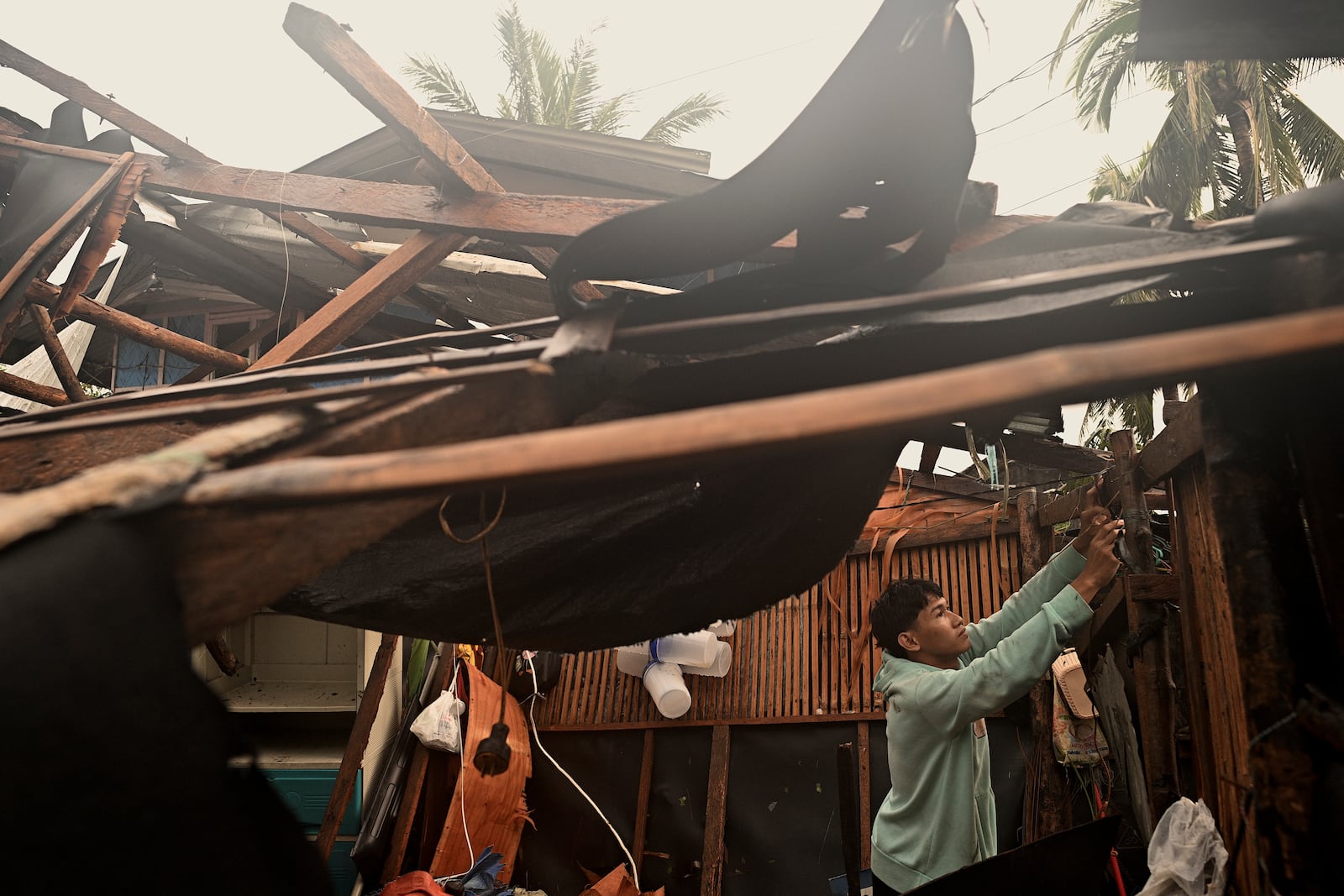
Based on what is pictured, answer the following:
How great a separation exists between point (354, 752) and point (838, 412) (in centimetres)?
606

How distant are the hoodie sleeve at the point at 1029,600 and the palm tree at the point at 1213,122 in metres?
14.4

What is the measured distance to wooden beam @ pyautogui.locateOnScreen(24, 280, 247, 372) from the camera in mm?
3473

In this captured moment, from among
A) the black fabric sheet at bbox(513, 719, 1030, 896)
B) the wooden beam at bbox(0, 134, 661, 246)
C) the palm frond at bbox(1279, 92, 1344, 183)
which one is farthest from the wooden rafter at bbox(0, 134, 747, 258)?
the palm frond at bbox(1279, 92, 1344, 183)

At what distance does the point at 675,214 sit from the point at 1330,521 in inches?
60.0

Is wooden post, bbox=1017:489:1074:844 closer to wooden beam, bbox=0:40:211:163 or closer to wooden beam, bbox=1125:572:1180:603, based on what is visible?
wooden beam, bbox=1125:572:1180:603

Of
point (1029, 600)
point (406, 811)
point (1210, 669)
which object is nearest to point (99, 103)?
point (1029, 600)

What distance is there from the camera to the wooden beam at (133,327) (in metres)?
3.47

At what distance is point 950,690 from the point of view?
3297 millimetres

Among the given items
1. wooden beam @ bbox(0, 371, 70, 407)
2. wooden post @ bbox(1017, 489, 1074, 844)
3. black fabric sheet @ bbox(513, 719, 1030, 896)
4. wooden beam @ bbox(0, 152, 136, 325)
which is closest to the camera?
wooden beam @ bbox(0, 152, 136, 325)

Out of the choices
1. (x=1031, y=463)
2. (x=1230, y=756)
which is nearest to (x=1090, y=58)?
(x=1031, y=463)

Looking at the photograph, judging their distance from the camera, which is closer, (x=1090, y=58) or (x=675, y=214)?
(x=675, y=214)

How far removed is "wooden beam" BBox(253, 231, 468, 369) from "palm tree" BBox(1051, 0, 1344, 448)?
14946mm

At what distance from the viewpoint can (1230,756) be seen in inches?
108

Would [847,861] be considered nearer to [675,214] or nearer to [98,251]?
[675,214]
